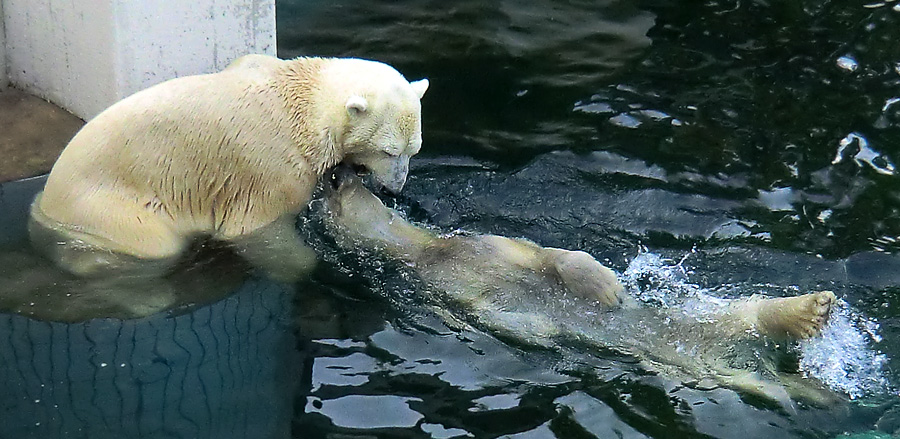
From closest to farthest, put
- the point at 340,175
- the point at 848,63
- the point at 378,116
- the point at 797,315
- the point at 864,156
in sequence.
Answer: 1. the point at 797,315
2. the point at 378,116
3. the point at 340,175
4. the point at 864,156
5. the point at 848,63

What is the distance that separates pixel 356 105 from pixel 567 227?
55.6 inches

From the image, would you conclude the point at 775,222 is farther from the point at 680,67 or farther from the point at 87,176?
the point at 87,176

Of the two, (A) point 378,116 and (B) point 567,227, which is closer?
(A) point 378,116

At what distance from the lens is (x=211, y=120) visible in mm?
4570

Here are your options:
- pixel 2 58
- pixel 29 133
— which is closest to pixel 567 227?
pixel 29 133

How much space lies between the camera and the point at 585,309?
418 centimetres

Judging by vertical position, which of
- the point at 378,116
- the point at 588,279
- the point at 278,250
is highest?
the point at 378,116

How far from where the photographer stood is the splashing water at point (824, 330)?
4027mm

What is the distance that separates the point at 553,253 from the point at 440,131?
1.85 m

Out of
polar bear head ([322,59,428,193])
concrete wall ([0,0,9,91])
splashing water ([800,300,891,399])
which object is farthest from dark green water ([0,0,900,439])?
concrete wall ([0,0,9,91])

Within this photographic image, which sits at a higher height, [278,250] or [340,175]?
[340,175]

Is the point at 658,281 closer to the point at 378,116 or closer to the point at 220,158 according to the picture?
the point at 378,116

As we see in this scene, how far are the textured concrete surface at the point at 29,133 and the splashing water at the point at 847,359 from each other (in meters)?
3.84

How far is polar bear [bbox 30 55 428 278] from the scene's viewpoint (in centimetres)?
450
